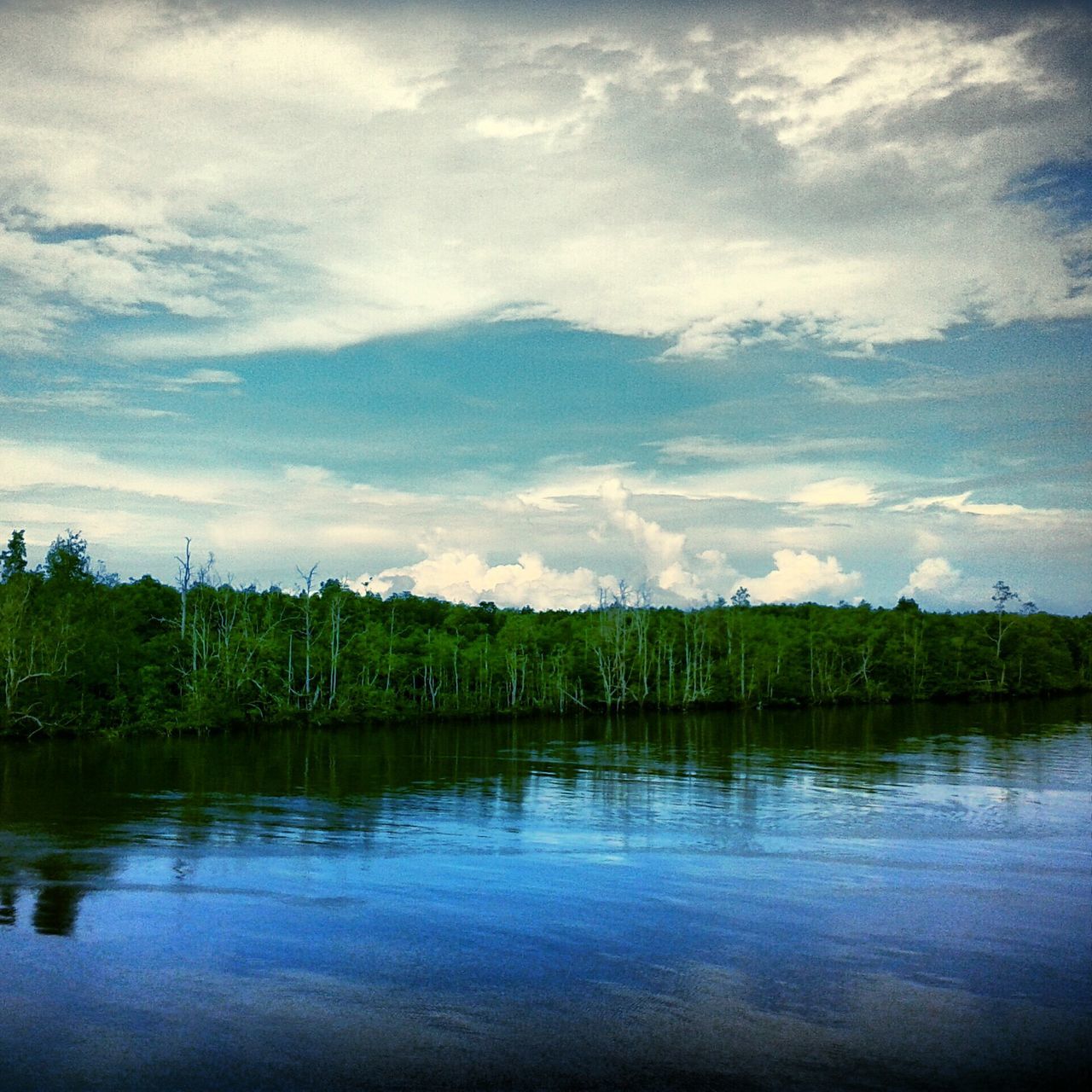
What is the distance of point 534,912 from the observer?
17.7 metres

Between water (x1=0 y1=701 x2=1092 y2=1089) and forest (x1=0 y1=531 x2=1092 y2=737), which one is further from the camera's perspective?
forest (x1=0 y1=531 x2=1092 y2=737)

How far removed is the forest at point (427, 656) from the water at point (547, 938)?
2693cm

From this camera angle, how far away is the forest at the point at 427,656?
202ft

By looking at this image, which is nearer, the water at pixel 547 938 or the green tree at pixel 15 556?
the water at pixel 547 938

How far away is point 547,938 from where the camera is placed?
16.1 m

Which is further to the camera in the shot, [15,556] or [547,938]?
[15,556]

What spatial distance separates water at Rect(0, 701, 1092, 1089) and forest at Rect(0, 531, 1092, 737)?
88.4 ft

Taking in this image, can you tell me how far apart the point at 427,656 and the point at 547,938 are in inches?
2750

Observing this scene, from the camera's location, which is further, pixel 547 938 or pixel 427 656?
pixel 427 656

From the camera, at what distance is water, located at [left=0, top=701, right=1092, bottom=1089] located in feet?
37.1

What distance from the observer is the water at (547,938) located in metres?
11.3

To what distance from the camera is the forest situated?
202 feet

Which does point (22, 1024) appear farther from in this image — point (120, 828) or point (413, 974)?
point (120, 828)

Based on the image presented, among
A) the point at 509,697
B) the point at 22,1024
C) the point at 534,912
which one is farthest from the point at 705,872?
the point at 509,697
